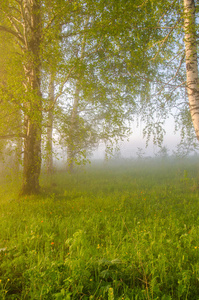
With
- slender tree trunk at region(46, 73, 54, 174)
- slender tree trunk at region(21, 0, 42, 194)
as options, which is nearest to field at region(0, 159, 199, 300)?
slender tree trunk at region(21, 0, 42, 194)

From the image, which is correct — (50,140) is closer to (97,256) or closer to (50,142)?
(50,142)

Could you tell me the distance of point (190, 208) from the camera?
18.6 ft

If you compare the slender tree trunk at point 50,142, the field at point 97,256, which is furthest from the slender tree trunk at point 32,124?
the field at point 97,256

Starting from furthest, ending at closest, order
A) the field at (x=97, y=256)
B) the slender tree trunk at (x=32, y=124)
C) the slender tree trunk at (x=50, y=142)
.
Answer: the slender tree trunk at (x=32, y=124), the slender tree trunk at (x=50, y=142), the field at (x=97, y=256)

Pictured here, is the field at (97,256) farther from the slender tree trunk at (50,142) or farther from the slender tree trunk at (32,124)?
the slender tree trunk at (50,142)

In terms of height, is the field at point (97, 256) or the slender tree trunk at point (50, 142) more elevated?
the slender tree trunk at point (50, 142)

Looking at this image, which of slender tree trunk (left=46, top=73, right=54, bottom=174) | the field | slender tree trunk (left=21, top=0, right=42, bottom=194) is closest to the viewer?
the field

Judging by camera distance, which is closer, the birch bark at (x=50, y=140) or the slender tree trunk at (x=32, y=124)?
the birch bark at (x=50, y=140)

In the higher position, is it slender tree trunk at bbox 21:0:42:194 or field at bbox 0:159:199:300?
slender tree trunk at bbox 21:0:42:194

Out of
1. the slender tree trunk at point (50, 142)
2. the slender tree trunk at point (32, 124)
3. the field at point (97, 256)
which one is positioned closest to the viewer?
the field at point (97, 256)

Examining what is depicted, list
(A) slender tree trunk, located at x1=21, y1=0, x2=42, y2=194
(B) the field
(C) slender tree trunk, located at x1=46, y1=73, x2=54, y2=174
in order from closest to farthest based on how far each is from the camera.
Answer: (B) the field < (C) slender tree trunk, located at x1=46, y1=73, x2=54, y2=174 < (A) slender tree trunk, located at x1=21, y1=0, x2=42, y2=194

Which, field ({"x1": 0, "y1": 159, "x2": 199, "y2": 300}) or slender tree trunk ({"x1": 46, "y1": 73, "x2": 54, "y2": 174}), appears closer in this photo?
field ({"x1": 0, "y1": 159, "x2": 199, "y2": 300})

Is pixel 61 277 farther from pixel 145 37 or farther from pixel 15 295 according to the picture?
pixel 145 37

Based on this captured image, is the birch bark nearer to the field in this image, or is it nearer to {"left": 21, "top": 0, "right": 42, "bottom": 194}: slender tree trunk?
{"left": 21, "top": 0, "right": 42, "bottom": 194}: slender tree trunk
